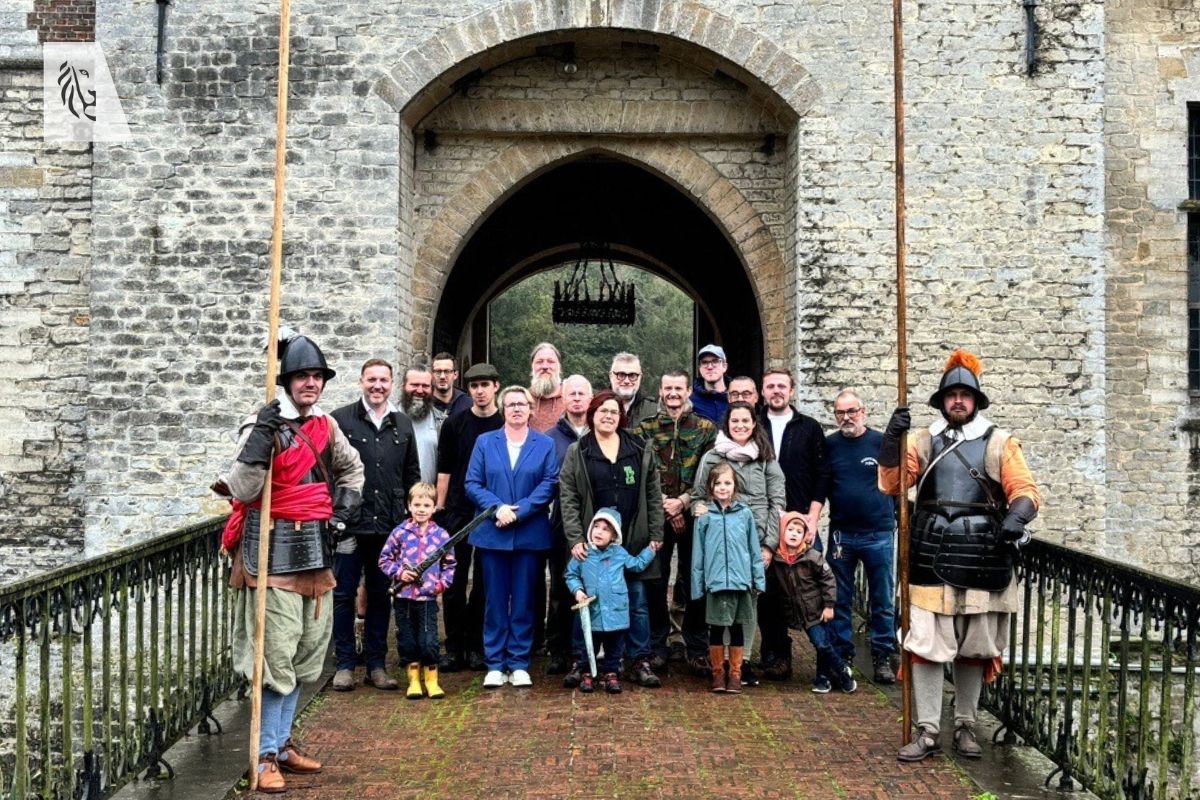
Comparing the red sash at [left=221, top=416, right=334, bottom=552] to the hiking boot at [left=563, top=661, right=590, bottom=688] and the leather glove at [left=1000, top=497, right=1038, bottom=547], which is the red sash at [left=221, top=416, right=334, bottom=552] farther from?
the leather glove at [left=1000, top=497, right=1038, bottom=547]

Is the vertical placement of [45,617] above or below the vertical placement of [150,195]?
below

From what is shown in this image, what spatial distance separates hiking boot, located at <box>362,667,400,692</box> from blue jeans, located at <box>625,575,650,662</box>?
133 cm

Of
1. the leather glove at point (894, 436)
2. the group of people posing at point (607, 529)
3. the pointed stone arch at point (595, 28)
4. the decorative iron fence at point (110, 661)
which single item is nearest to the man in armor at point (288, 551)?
the decorative iron fence at point (110, 661)

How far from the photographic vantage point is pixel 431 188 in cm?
1083

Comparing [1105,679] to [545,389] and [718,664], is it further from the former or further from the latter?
[545,389]

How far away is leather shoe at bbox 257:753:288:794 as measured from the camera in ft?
16.9

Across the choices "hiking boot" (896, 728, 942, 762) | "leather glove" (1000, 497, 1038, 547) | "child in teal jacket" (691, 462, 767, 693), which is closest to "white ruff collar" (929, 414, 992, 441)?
"leather glove" (1000, 497, 1038, 547)

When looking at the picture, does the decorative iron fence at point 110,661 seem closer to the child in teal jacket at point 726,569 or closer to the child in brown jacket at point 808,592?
the child in teal jacket at point 726,569

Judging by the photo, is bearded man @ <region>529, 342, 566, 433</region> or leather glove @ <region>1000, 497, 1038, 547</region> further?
bearded man @ <region>529, 342, 566, 433</region>

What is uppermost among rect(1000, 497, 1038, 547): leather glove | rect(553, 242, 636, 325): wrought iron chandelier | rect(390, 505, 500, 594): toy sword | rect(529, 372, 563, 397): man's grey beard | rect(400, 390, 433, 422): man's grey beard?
rect(553, 242, 636, 325): wrought iron chandelier

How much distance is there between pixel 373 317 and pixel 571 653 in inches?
140

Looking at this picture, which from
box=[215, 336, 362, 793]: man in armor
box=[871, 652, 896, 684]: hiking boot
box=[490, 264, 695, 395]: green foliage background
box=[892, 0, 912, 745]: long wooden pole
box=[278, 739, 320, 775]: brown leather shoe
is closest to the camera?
box=[215, 336, 362, 793]: man in armor

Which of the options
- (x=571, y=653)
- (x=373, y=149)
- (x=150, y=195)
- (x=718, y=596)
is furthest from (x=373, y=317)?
(x=718, y=596)

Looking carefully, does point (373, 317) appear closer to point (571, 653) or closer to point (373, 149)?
point (373, 149)
